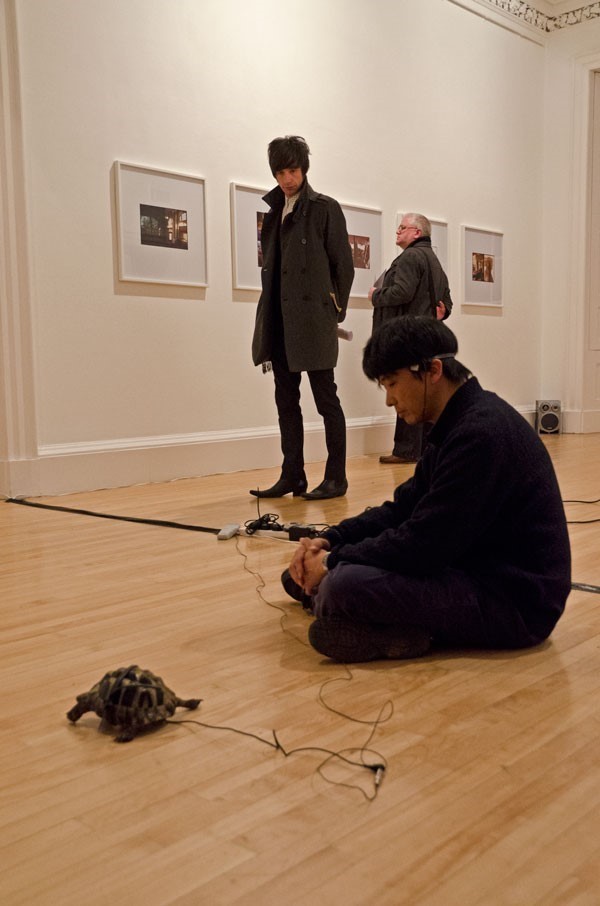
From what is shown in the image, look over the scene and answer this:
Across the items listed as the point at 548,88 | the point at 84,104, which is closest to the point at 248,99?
the point at 84,104

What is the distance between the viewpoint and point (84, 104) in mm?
5785

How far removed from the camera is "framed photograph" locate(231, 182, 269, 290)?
6.75m

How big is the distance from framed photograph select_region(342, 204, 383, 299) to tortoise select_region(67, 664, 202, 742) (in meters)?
6.09

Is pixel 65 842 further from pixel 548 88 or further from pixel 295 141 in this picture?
pixel 548 88

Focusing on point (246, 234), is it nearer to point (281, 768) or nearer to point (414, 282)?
point (414, 282)

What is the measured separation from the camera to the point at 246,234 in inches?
269

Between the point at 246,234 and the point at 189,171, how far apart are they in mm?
653

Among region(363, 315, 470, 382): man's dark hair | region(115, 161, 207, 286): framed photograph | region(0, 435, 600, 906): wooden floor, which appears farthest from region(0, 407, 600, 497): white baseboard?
region(363, 315, 470, 382): man's dark hair

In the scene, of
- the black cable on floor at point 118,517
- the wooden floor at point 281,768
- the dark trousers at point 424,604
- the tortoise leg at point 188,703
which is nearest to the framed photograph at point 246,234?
the black cable on floor at point 118,517

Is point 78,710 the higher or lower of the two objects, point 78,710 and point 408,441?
the lower

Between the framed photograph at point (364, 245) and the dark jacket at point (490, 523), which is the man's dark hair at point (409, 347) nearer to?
the dark jacket at point (490, 523)

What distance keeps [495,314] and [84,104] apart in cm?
520

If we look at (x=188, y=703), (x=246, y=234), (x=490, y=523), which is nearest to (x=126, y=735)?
(x=188, y=703)

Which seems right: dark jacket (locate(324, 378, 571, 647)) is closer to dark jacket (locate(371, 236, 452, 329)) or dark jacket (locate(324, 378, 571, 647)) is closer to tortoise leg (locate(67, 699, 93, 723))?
tortoise leg (locate(67, 699, 93, 723))
